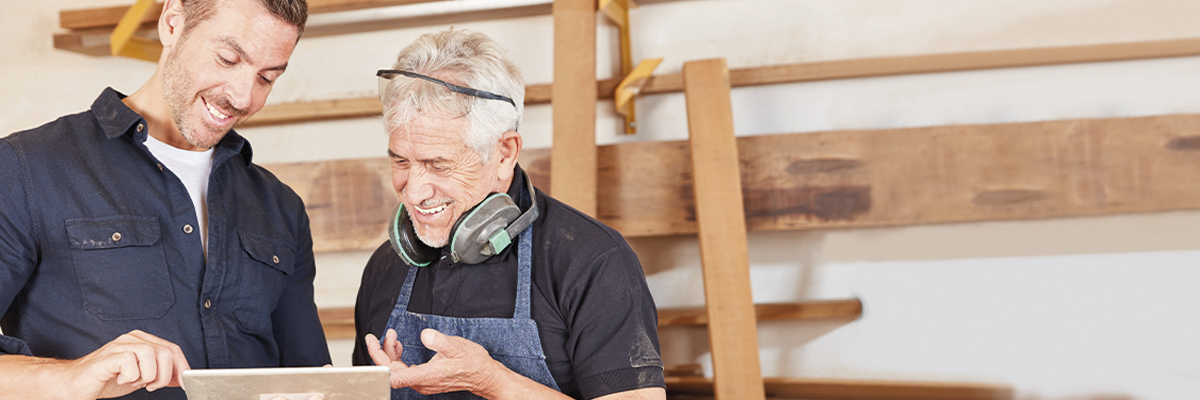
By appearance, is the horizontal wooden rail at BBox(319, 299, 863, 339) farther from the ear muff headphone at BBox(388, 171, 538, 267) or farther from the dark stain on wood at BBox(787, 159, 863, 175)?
the ear muff headphone at BBox(388, 171, 538, 267)

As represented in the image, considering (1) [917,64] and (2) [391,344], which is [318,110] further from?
(1) [917,64]

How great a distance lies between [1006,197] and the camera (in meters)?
2.74

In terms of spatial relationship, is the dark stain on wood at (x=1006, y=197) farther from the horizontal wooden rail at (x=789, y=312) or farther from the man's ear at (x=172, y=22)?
the man's ear at (x=172, y=22)

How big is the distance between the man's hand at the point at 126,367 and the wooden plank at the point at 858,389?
2.22 metres

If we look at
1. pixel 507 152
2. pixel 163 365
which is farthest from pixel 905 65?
pixel 163 365

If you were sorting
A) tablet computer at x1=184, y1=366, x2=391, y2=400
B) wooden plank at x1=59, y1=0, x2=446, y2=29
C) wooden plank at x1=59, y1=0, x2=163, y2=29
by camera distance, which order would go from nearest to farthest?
tablet computer at x1=184, y1=366, x2=391, y2=400, wooden plank at x1=59, y1=0, x2=446, y2=29, wooden plank at x1=59, y1=0, x2=163, y2=29

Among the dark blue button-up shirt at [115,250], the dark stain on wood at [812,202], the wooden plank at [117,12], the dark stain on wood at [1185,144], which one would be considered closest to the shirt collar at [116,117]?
the dark blue button-up shirt at [115,250]

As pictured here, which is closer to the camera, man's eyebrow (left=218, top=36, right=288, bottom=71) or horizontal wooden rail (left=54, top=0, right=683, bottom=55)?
man's eyebrow (left=218, top=36, right=288, bottom=71)

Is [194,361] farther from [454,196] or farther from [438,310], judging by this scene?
[454,196]

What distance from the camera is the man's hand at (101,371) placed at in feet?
3.91

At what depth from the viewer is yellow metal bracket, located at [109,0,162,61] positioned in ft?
9.75

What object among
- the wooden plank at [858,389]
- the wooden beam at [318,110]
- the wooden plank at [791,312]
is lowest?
the wooden plank at [858,389]

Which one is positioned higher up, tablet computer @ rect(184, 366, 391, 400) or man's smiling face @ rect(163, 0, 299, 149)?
man's smiling face @ rect(163, 0, 299, 149)

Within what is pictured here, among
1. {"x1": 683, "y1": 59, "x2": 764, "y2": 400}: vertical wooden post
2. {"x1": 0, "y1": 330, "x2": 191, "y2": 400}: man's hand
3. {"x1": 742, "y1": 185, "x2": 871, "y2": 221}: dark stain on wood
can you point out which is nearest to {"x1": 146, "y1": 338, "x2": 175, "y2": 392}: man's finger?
{"x1": 0, "y1": 330, "x2": 191, "y2": 400}: man's hand
